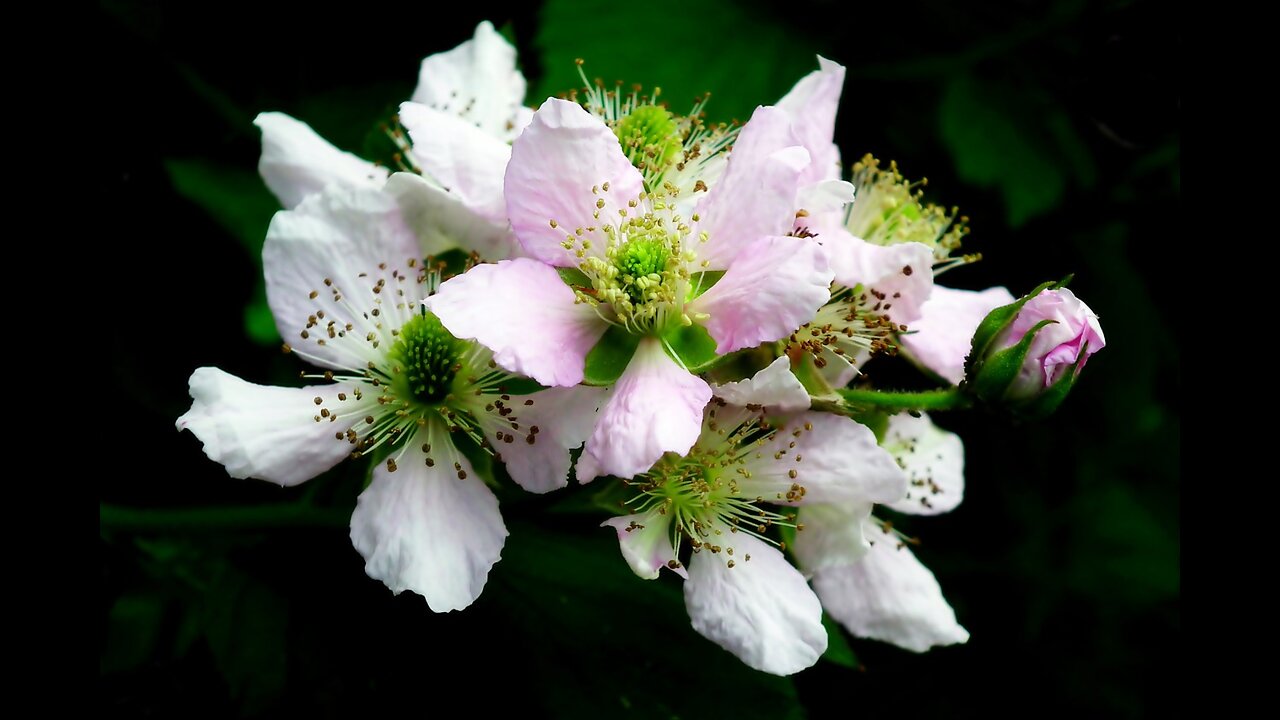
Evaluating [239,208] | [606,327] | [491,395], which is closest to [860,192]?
[606,327]

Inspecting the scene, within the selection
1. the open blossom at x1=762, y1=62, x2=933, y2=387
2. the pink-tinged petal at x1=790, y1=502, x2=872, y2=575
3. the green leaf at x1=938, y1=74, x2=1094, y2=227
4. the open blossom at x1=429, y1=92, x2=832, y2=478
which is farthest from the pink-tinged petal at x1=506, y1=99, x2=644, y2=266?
the green leaf at x1=938, y1=74, x2=1094, y2=227

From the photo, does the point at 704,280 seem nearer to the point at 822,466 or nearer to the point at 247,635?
the point at 822,466

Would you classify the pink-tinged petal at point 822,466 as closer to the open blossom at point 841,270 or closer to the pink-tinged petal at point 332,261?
the open blossom at point 841,270

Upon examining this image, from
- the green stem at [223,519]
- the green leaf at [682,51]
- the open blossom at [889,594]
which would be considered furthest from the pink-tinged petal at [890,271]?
the green leaf at [682,51]

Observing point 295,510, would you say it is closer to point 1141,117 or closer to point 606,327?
point 606,327

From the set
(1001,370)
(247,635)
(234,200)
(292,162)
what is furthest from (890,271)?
(234,200)

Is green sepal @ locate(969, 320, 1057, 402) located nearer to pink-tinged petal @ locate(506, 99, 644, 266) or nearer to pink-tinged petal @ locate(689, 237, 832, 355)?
pink-tinged petal @ locate(689, 237, 832, 355)
